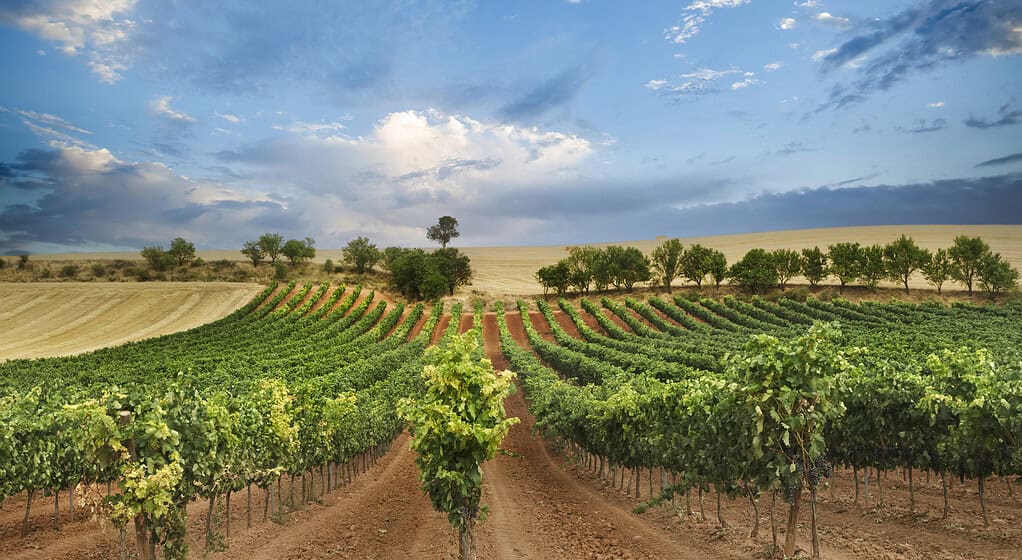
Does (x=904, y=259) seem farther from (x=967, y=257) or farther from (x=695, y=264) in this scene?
(x=695, y=264)

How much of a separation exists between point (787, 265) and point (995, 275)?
25.3 m

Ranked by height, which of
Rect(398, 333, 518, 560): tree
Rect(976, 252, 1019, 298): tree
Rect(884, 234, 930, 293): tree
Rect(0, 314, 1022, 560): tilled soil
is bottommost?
Rect(0, 314, 1022, 560): tilled soil

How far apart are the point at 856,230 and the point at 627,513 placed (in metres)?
176

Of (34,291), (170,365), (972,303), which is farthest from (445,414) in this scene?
(34,291)

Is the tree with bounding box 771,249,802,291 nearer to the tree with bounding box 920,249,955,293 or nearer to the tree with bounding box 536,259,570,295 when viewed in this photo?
the tree with bounding box 920,249,955,293

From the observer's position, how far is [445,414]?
13.1 metres

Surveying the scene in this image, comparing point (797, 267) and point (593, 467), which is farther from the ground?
point (797, 267)

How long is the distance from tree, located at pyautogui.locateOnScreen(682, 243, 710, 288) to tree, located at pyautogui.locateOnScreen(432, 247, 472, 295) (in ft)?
129

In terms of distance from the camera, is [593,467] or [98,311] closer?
[593,467]

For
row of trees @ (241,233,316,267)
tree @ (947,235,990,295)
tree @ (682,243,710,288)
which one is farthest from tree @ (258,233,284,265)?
tree @ (947,235,990,295)

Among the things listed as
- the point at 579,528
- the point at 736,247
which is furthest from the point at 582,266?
the point at 579,528

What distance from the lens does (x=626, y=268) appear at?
98188mm

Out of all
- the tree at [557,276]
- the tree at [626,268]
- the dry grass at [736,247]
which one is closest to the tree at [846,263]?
the dry grass at [736,247]

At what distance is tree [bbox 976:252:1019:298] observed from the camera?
74062 millimetres
